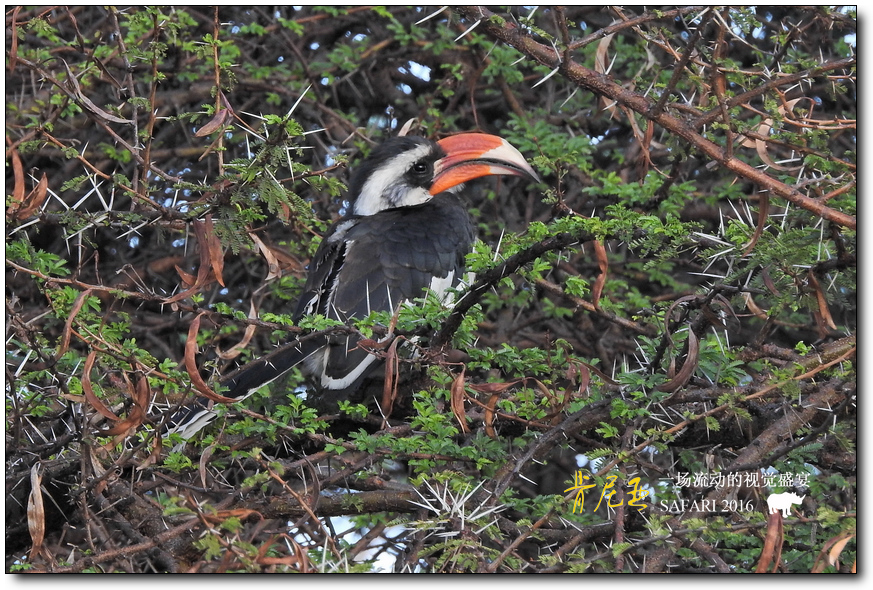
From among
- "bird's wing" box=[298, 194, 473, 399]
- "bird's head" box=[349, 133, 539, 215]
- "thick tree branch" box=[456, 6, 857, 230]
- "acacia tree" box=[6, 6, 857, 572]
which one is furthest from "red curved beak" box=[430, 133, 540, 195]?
"thick tree branch" box=[456, 6, 857, 230]

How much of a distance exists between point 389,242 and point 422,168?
45cm

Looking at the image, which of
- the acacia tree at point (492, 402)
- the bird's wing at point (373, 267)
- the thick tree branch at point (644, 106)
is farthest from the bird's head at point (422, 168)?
the thick tree branch at point (644, 106)

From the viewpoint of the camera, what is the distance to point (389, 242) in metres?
3.19

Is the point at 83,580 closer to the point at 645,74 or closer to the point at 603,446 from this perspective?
the point at 603,446

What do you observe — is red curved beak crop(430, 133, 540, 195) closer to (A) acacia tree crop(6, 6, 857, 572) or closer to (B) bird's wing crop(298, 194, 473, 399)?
(B) bird's wing crop(298, 194, 473, 399)

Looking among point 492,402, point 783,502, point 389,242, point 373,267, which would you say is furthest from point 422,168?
point 783,502

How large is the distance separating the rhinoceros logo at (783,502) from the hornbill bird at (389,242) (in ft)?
3.87

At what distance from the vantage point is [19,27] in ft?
8.50

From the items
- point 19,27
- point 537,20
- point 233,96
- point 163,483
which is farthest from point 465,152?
point 163,483

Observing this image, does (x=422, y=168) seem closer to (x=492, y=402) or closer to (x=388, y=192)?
(x=388, y=192)

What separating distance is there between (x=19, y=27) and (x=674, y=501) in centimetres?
218

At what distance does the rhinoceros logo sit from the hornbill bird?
118 cm

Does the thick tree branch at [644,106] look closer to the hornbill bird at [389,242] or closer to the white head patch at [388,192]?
the hornbill bird at [389,242]

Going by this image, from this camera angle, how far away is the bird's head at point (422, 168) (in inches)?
128
